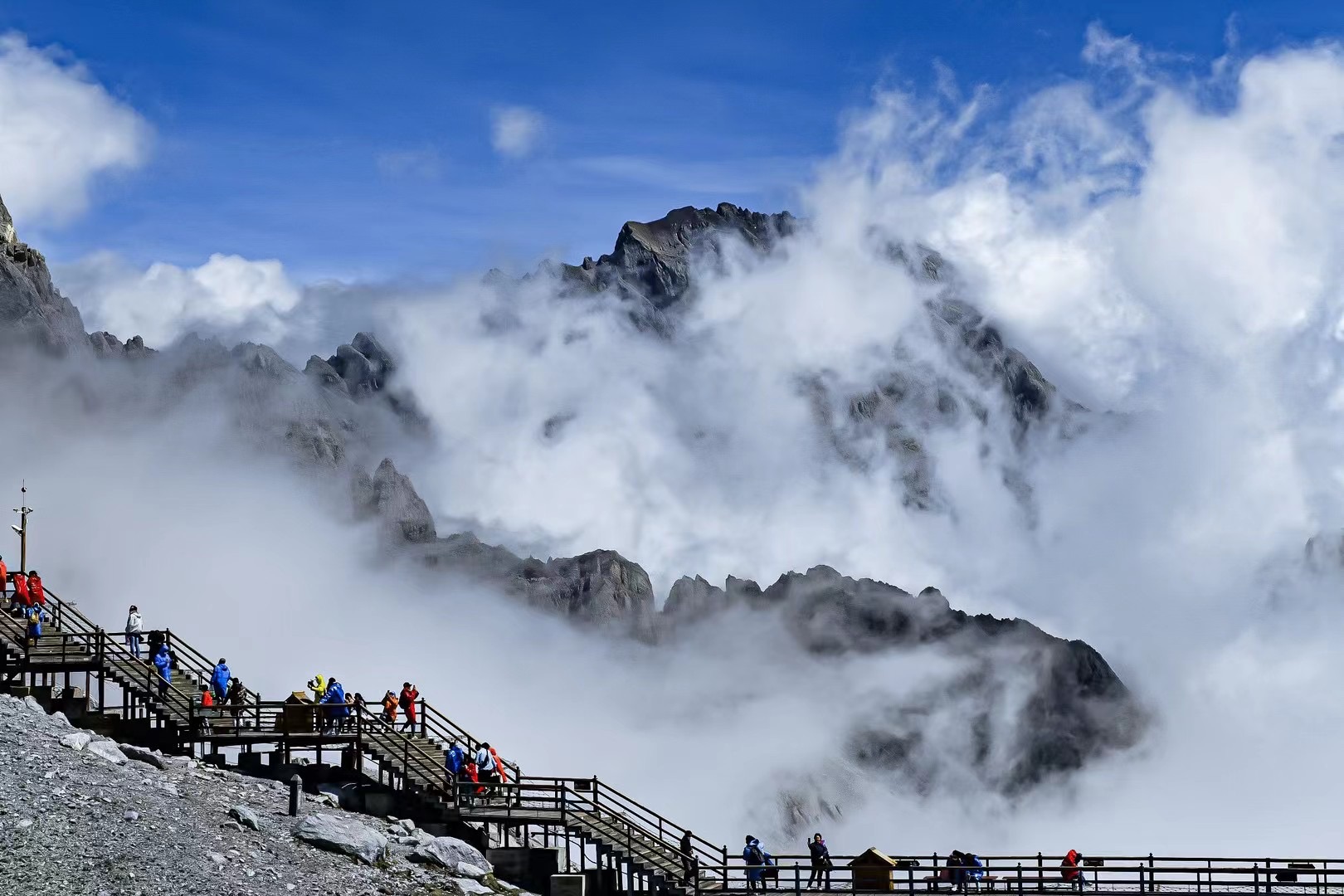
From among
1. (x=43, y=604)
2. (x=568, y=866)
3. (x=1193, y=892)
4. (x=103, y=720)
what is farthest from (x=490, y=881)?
(x=1193, y=892)

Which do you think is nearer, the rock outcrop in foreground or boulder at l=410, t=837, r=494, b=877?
the rock outcrop in foreground

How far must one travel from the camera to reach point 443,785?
50406 millimetres

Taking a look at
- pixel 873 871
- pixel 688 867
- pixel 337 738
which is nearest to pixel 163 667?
pixel 337 738

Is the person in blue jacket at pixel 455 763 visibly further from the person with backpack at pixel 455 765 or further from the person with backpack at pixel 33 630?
the person with backpack at pixel 33 630

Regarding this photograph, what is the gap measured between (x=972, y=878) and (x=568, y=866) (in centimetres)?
1231

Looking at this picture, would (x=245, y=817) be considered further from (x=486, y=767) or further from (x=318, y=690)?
(x=318, y=690)

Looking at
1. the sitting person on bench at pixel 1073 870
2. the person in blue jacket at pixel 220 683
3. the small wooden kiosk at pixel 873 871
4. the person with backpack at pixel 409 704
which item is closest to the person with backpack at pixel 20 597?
the person in blue jacket at pixel 220 683

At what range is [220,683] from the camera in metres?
52.0

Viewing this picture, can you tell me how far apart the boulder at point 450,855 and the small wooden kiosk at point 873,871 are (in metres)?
11.7

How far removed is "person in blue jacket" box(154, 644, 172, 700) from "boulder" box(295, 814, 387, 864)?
748 cm

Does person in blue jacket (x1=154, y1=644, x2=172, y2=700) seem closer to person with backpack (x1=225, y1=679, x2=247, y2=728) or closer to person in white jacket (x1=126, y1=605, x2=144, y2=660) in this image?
person in white jacket (x1=126, y1=605, x2=144, y2=660)

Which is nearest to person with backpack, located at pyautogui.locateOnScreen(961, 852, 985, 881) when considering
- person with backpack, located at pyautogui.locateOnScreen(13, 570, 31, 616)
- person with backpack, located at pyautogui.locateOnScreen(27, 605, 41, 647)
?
person with backpack, located at pyautogui.locateOnScreen(27, 605, 41, 647)

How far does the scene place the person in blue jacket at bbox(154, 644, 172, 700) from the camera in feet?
165

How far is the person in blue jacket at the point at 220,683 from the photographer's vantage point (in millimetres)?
51312
